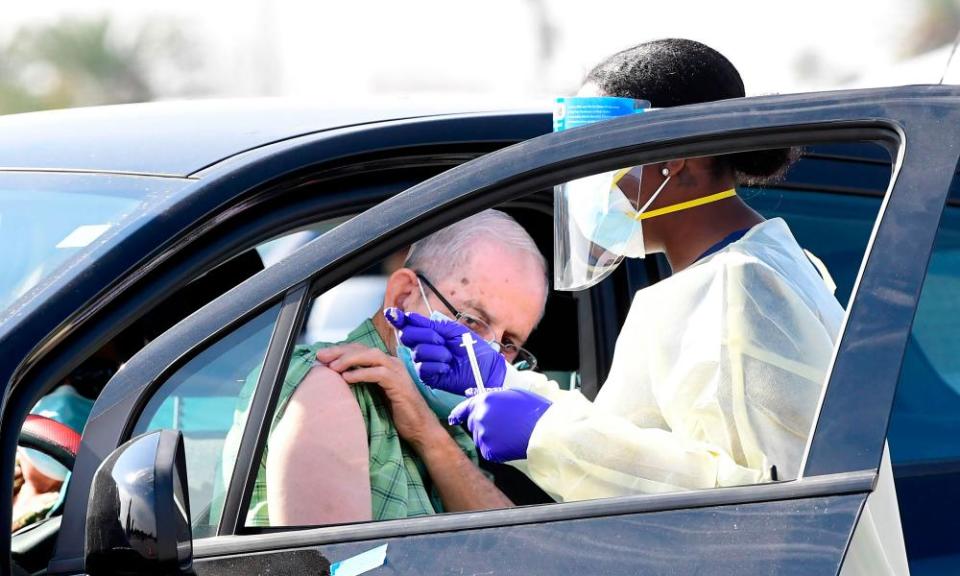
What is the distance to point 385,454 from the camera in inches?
79.0

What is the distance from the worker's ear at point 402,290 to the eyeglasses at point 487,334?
0.8 inches

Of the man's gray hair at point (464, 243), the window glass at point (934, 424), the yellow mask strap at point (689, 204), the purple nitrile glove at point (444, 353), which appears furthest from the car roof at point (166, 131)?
the window glass at point (934, 424)

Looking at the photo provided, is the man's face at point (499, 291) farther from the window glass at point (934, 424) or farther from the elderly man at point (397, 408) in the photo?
the window glass at point (934, 424)

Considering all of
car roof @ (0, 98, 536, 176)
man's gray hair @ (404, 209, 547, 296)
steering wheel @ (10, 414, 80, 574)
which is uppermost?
car roof @ (0, 98, 536, 176)

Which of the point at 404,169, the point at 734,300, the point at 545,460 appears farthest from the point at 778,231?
the point at 404,169

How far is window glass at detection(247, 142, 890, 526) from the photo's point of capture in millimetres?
1692

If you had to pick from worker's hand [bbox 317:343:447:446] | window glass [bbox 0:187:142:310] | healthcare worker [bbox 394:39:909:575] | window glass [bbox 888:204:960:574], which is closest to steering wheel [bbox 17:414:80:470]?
window glass [bbox 0:187:142:310]

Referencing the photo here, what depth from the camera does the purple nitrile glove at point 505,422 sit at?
1.91 meters

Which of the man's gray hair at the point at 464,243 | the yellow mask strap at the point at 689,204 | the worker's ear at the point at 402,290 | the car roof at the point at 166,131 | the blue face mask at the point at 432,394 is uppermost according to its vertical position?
the car roof at the point at 166,131

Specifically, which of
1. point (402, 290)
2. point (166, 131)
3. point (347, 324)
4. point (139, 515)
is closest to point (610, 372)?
point (402, 290)

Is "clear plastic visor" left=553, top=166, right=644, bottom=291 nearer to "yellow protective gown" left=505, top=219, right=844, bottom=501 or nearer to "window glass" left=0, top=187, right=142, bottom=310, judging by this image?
"yellow protective gown" left=505, top=219, right=844, bottom=501

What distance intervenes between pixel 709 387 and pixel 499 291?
0.70 m

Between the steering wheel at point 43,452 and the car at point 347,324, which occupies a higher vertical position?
the car at point 347,324

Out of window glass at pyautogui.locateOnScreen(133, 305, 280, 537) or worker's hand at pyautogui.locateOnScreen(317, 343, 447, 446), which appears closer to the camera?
window glass at pyautogui.locateOnScreen(133, 305, 280, 537)
